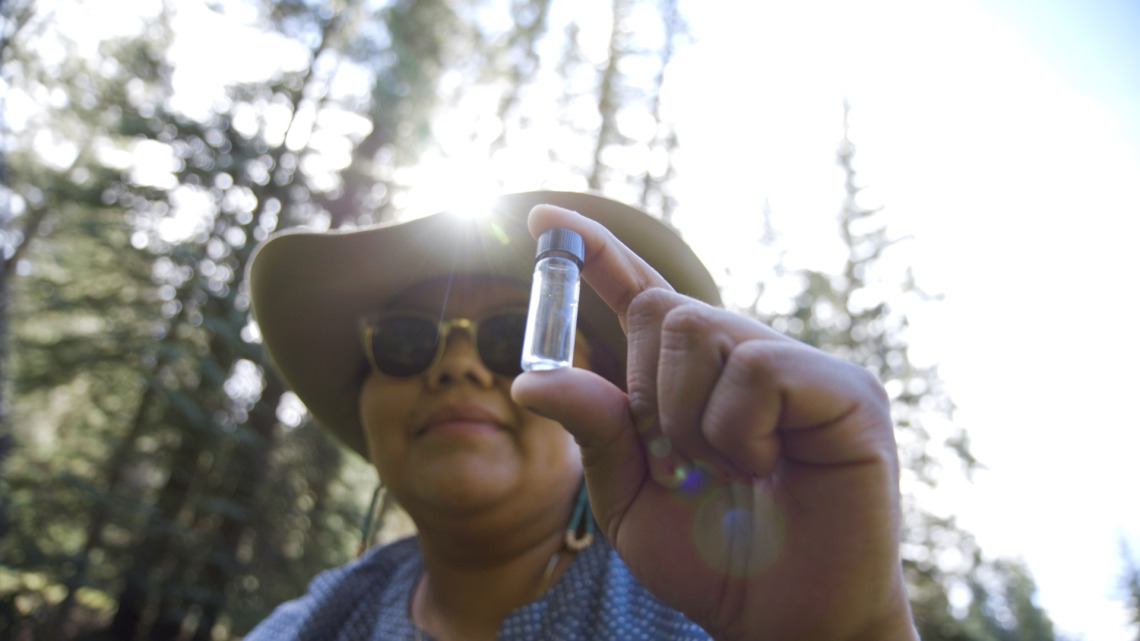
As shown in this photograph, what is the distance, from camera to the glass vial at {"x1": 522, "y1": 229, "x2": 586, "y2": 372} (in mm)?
950

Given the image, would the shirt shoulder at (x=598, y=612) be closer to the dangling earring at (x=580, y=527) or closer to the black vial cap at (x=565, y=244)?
the dangling earring at (x=580, y=527)

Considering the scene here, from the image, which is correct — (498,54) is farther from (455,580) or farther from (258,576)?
(455,580)

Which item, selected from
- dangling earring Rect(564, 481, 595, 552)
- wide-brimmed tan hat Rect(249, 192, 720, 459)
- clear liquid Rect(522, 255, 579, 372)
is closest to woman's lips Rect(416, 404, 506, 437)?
dangling earring Rect(564, 481, 595, 552)

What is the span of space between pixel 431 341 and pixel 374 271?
1.30ft

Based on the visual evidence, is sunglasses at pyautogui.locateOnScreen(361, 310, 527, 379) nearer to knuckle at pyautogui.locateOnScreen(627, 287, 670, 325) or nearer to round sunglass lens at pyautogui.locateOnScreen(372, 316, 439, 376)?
round sunglass lens at pyautogui.locateOnScreen(372, 316, 439, 376)

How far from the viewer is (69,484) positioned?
209 inches

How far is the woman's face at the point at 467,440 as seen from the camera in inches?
63.0

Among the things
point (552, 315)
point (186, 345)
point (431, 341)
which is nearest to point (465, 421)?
point (431, 341)

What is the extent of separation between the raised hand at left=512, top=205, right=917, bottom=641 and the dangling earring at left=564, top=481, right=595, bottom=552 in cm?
81

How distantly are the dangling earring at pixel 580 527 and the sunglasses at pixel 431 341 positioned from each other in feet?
1.62

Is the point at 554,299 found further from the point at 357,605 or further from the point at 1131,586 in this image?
the point at 1131,586

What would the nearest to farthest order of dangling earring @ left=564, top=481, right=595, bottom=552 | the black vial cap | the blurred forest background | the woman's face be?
the black vial cap
the woman's face
dangling earring @ left=564, top=481, right=595, bottom=552
the blurred forest background

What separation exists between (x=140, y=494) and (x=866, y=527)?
7844mm

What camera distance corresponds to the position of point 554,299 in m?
0.99
